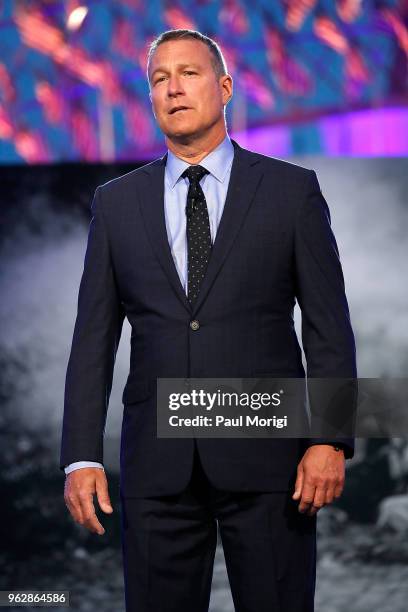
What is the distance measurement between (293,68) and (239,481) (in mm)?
2345

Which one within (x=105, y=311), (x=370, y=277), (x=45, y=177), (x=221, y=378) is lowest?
(x=221, y=378)

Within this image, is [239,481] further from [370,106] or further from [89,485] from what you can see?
[370,106]

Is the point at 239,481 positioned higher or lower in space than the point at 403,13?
lower

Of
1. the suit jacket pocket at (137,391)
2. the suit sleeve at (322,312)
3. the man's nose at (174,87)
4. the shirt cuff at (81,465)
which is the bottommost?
the shirt cuff at (81,465)

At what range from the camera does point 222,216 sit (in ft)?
6.28

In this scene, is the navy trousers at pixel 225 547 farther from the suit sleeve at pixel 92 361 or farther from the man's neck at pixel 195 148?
the man's neck at pixel 195 148

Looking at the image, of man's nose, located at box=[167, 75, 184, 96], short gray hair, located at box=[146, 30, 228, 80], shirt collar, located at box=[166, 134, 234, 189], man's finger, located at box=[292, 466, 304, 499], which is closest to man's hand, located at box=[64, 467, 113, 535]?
man's finger, located at box=[292, 466, 304, 499]

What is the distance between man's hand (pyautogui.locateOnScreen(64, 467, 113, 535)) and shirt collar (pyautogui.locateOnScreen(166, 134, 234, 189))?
0.62 meters

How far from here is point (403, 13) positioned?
12.0 ft

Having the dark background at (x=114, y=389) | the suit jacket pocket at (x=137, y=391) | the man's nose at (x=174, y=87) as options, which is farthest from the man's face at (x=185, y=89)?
the dark background at (x=114, y=389)

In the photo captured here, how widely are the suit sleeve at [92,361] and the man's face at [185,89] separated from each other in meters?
0.28

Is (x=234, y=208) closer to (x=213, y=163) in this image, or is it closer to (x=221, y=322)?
(x=213, y=163)

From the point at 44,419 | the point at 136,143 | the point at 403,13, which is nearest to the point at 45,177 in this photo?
the point at 136,143

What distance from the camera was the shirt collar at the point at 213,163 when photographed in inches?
78.3
